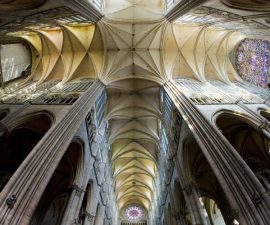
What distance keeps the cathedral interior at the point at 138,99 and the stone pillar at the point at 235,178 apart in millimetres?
36

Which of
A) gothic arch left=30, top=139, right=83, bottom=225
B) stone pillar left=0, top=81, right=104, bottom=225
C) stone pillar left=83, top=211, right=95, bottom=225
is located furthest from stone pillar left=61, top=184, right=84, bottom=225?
stone pillar left=0, top=81, right=104, bottom=225

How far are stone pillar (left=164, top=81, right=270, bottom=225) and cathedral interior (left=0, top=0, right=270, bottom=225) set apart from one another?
1.4 inches

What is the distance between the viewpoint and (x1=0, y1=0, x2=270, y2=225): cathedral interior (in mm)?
9469

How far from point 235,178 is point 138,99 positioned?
13.8m

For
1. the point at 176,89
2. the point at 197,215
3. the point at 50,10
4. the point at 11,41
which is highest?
the point at 11,41

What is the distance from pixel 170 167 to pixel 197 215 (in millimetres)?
6735

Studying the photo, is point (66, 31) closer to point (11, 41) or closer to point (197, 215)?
point (11, 41)

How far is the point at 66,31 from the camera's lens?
1809 cm

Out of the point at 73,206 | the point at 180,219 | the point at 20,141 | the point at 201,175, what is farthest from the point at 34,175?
the point at 201,175

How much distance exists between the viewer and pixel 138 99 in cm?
2111

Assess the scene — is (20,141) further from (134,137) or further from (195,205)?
(134,137)

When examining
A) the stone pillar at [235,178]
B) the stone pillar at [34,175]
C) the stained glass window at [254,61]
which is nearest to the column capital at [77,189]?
the stone pillar at [34,175]

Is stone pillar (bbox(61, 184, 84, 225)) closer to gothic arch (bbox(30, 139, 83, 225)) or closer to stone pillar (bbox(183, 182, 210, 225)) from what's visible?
gothic arch (bbox(30, 139, 83, 225))

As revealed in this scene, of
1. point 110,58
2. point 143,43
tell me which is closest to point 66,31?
point 110,58
